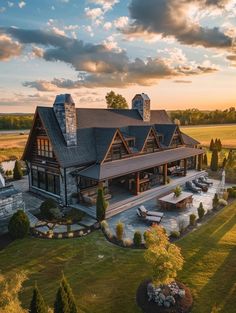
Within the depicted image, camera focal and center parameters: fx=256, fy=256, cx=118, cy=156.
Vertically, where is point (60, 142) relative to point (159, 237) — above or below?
above

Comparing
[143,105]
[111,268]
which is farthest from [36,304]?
[143,105]

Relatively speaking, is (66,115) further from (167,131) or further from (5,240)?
(167,131)

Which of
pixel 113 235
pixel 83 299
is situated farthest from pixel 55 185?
pixel 83 299

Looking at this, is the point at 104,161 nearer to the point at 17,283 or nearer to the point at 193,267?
the point at 193,267

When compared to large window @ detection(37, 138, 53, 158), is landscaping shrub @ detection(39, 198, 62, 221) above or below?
below

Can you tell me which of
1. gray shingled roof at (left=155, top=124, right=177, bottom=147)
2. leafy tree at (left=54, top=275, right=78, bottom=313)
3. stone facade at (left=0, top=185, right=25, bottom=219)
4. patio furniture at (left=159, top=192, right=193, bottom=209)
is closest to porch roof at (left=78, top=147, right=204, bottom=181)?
gray shingled roof at (left=155, top=124, right=177, bottom=147)

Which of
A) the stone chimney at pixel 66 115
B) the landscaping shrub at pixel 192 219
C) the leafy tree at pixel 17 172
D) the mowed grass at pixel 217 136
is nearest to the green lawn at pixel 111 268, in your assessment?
the landscaping shrub at pixel 192 219

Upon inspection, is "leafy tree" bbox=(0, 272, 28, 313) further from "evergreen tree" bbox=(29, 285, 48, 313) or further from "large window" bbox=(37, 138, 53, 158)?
"large window" bbox=(37, 138, 53, 158)

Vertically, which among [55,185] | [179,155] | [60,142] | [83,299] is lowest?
[83,299]
